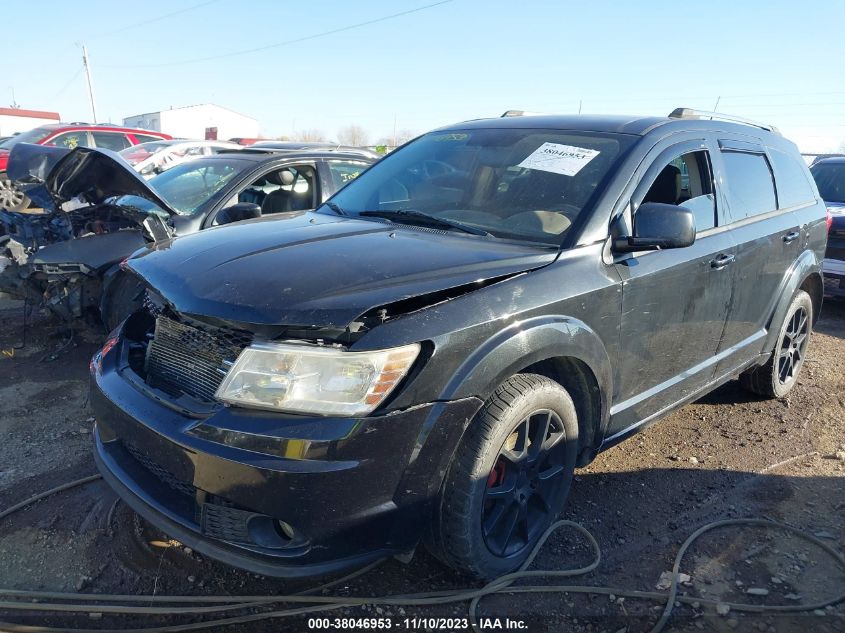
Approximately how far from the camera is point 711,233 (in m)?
3.29

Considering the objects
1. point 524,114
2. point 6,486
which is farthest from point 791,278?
point 6,486

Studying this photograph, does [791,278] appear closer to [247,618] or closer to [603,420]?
[603,420]

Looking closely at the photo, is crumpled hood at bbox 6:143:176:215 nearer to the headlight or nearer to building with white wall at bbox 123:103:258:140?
the headlight

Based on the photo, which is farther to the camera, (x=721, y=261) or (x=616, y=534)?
(x=721, y=261)

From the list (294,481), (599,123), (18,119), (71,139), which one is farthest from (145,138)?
(18,119)

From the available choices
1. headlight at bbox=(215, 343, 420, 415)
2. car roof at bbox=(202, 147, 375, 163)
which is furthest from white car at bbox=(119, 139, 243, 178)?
headlight at bbox=(215, 343, 420, 415)

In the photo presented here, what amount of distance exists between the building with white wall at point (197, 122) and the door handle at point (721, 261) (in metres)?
47.8

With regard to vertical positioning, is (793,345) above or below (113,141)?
below

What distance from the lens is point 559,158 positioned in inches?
119

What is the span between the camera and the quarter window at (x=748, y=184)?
3.55m

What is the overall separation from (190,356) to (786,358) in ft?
13.8

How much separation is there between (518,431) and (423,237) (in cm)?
93

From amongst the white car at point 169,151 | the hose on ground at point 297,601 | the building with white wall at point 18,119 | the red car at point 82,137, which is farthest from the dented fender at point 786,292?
the building with white wall at point 18,119

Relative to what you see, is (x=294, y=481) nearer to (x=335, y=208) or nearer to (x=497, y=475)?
(x=497, y=475)
